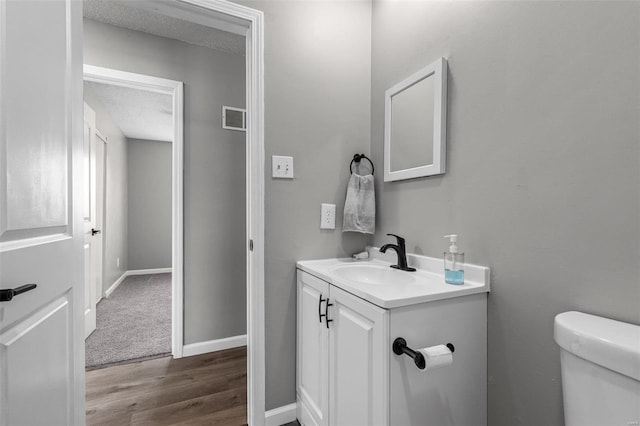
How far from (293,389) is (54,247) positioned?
1.20 metres

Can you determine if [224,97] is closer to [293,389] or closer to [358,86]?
[358,86]

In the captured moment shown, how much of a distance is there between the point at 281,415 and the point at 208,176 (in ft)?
5.52

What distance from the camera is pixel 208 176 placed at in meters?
2.34

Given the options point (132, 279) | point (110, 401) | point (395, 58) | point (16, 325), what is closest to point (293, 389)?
point (110, 401)

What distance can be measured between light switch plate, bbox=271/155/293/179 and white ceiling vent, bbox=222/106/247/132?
1110mm

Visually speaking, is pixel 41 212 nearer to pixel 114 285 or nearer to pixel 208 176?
pixel 208 176

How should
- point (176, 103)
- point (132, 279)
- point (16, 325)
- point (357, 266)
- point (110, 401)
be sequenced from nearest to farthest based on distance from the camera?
point (16, 325)
point (357, 266)
point (110, 401)
point (176, 103)
point (132, 279)

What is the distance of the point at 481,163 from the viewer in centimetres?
111

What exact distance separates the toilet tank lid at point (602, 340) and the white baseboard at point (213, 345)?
2.20 m

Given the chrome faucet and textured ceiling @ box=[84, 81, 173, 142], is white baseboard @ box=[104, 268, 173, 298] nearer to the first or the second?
textured ceiling @ box=[84, 81, 173, 142]

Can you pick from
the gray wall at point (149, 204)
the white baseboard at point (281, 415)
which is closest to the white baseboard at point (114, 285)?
the gray wall at point (149, 204)

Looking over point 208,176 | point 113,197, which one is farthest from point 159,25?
point 113,197

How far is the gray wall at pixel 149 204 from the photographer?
486 centimetres

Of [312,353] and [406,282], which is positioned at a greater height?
[406,282]
